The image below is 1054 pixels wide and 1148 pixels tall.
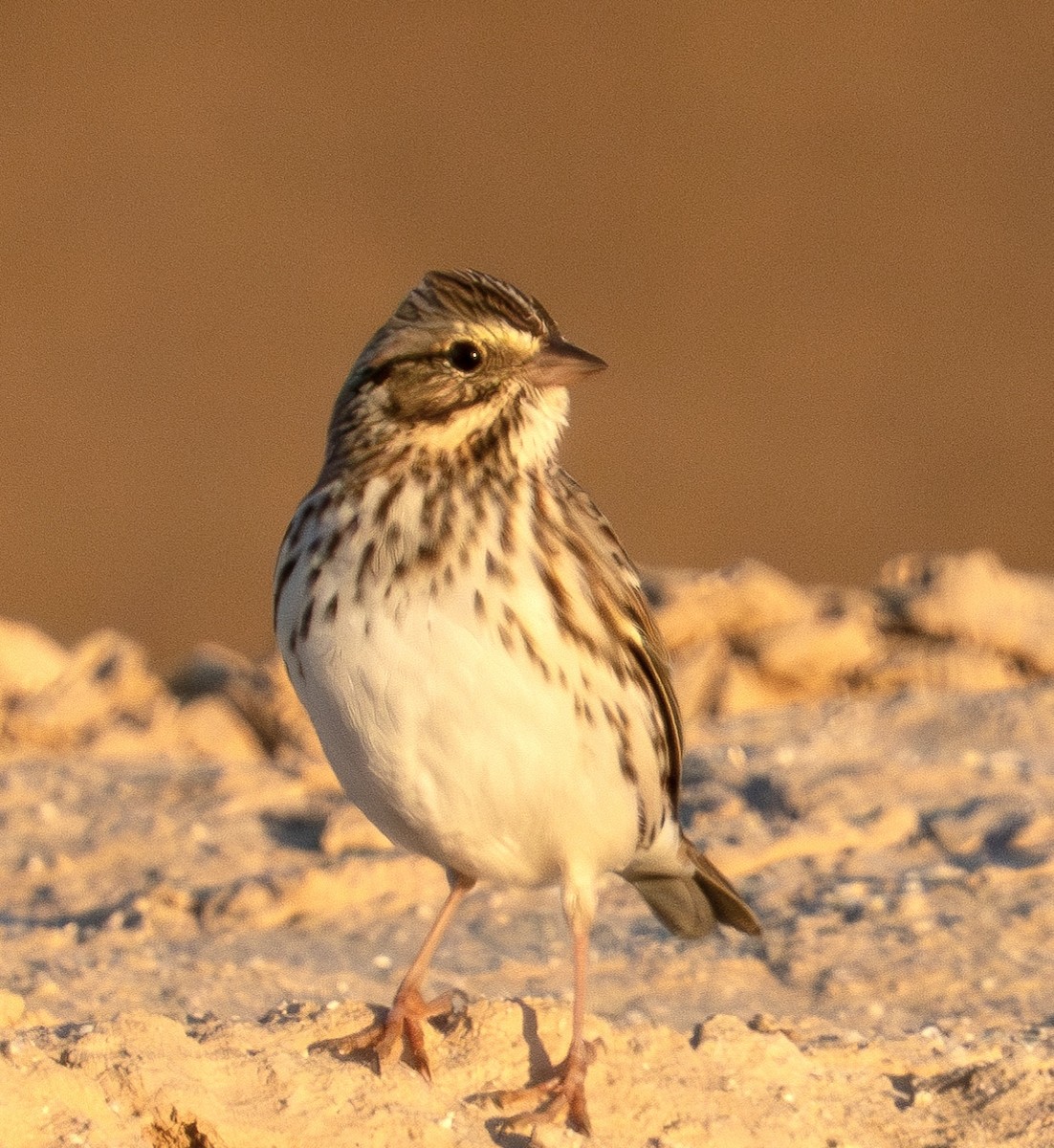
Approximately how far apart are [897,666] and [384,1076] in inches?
191

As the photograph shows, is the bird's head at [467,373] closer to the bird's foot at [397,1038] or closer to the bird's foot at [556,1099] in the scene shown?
the bird's foot at [397,1038]

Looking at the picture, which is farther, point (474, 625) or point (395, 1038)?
point (395, 1038)

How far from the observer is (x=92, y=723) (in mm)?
9164

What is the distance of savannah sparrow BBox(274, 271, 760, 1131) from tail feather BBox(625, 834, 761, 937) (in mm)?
554

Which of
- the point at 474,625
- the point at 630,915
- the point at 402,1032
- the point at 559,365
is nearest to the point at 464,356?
the point at 559,365

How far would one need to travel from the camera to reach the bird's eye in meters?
5.07

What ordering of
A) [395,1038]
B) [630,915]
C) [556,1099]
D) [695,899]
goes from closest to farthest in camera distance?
[556,1099]
[395,1038]
[695,899]
[630,915]

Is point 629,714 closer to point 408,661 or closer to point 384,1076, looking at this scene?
point 408,661

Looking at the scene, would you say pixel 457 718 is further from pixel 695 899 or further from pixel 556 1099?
pixel 695 899

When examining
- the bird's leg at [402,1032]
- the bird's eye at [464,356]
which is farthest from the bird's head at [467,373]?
the bird's leg at [402,1032]

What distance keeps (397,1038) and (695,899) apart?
124cm

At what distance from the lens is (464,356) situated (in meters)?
5.09

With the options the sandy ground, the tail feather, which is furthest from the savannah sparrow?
the tail feather

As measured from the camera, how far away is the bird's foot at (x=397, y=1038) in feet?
16.2
